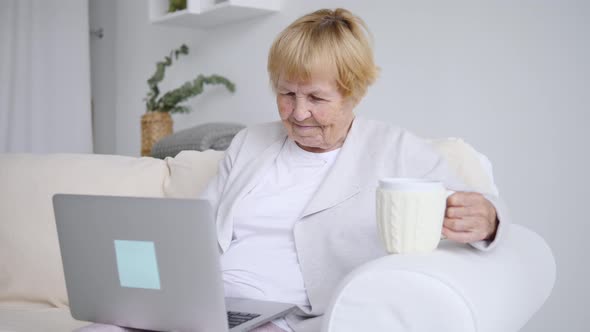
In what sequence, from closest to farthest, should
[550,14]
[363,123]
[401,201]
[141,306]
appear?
[401,201] < [141,306] < [363,123] < [550,14]

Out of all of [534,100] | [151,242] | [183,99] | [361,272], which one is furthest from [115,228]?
[183,99]

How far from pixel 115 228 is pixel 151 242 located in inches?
3.0

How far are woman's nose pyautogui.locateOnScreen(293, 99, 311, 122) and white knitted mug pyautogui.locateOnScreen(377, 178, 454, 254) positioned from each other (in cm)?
42

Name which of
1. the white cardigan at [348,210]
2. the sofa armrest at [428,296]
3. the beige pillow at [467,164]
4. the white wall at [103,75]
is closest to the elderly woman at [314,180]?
the white cardigan at [348,210]

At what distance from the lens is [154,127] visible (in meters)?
3.02

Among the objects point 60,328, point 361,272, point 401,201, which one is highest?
point 401,201

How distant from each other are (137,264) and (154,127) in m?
1.98

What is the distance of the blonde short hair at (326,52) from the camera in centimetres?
141

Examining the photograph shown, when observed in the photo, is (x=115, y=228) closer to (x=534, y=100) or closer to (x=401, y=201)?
(x=401, y=201)

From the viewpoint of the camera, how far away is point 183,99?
10.1 feet

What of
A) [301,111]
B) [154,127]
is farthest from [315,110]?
[154,127]

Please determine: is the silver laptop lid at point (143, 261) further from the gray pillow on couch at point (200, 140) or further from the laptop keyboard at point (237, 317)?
the gray pillow on couch at point (200, 140)

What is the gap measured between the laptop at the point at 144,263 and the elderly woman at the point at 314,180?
0.65 feet

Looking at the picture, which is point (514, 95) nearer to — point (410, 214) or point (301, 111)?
point (301, 111)
